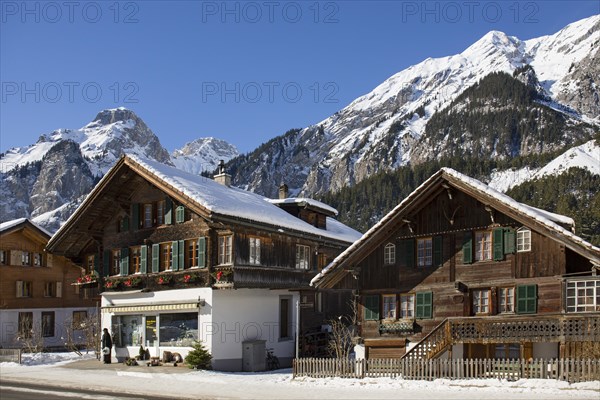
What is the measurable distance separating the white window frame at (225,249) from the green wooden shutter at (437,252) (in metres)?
10.2

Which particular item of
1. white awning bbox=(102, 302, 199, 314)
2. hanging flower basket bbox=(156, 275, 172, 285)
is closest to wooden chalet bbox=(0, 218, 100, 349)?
white awning bbox=(102, 302, 199, 314)

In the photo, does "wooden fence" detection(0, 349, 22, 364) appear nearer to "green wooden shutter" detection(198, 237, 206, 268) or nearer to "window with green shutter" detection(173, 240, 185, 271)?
"window with green shutter" detection(173, 240, 185, 271)

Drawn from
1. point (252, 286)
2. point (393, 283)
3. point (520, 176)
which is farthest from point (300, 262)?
point (520, 176)

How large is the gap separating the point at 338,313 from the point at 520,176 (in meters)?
156

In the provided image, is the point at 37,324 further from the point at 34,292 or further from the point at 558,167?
the point at 558,167

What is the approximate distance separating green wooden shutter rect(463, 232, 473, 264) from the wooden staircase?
2.87m

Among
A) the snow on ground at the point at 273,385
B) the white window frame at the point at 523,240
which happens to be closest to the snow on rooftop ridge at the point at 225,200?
the snow on ground at the point at 273,385

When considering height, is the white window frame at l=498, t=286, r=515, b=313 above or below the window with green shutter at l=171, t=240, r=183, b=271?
below

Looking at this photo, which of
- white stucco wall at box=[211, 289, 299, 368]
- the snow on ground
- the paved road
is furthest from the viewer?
white stucco wall at box=[211, 289, 299, 368]

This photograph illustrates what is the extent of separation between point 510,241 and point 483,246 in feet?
4.72

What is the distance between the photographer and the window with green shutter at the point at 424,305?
32.2 meters

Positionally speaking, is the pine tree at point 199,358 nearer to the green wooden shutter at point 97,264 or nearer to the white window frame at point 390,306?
the white window frame at point 390,306

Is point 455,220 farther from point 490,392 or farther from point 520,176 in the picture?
point 520,176

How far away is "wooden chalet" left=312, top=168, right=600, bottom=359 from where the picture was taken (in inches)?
Result: 1099
